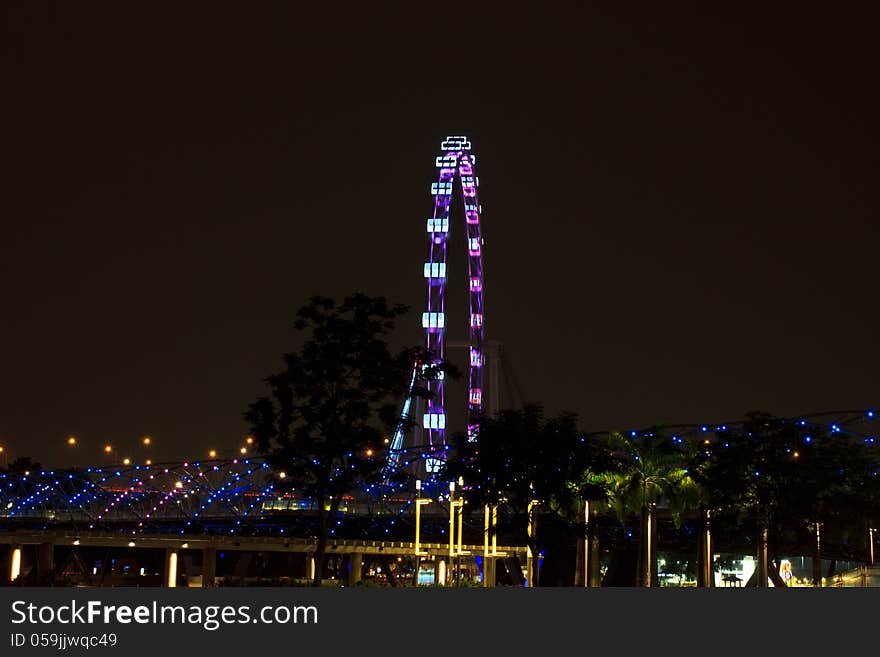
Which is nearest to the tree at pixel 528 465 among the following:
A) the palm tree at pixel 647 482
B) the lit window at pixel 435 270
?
the palm tree at pixel 647 482

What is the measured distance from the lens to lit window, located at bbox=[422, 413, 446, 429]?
103062mm

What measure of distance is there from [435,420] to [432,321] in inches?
374

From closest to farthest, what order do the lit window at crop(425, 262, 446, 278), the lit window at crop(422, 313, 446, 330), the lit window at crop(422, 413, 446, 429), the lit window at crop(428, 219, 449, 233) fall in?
1. the lit window at crop(422, 413, 446, 429)
2. the lit window at crop(422, 313, 446, 330)
3. the lit window at crop(425, 262, 446, 278)
4. the lit window at crop(428, 219, 449, 233)

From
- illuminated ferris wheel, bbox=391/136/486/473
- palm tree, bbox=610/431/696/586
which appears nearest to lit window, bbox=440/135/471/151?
illuminated ferris wheel, bbox=391/136/486/473

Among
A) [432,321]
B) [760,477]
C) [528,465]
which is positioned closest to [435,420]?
[432,321]

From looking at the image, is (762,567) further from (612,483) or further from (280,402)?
(280,402)

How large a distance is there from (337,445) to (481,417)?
1649cm

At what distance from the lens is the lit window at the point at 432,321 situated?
10850cm

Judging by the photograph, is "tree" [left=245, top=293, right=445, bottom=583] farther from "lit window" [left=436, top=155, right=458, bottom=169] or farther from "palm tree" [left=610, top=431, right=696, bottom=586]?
"lit window" [left=436, top=155, right=458, bottom=169]

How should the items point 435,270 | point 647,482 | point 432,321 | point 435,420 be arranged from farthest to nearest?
point 435,270 → point 432,321 → point 435,420 → point 647,482

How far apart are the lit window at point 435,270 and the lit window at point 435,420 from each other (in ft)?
42.7

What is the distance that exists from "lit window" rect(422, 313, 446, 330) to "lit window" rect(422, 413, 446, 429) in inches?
333

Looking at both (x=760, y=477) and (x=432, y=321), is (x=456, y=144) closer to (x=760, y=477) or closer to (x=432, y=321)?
(x=432, y=321)

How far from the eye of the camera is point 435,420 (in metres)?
103
